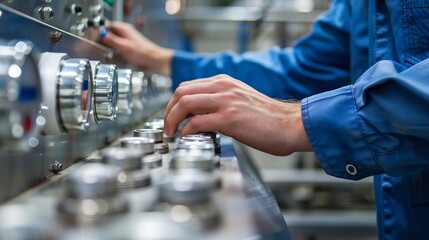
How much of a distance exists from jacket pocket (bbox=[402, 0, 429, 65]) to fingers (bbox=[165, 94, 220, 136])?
0.41 meters

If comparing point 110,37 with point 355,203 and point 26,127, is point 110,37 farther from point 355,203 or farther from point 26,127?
point 355,203

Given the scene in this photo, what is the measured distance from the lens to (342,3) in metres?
1.32

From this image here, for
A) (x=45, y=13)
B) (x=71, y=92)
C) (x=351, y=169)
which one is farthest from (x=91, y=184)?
(x=351, y=169)

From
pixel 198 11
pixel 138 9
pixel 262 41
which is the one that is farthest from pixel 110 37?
pixel 262 41

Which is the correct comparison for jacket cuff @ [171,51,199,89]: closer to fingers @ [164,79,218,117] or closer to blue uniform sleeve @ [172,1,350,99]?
blue uniform sleeve @ [172,1,350,99]

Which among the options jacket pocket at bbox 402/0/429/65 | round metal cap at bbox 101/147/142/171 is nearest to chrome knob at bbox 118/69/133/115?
round metal cap at bbox 101/147/142/171

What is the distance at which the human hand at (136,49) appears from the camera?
98 centimetres

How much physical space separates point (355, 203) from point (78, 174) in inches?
83.7

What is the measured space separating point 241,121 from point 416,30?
41 centimetres

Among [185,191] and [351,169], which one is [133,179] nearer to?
[185,191]

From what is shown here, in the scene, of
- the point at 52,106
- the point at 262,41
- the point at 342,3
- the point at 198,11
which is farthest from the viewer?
the point at 262,41

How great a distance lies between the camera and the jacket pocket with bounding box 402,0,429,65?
84cm

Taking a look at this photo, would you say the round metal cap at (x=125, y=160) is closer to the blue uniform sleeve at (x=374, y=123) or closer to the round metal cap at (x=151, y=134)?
the round metal cap at (x=151, y=134)

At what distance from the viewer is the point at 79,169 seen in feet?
1.12
